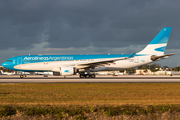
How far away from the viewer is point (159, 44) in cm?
4891

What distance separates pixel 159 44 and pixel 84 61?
17522 millimetres

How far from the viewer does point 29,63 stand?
4606cm

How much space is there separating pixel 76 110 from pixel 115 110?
73.2 inches

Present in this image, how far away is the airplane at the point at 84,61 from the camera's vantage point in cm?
4497

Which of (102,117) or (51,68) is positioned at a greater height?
(51,68)

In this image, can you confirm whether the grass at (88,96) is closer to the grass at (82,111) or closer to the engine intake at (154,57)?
the grass at (82,111)

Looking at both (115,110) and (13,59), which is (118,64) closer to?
(13,59)

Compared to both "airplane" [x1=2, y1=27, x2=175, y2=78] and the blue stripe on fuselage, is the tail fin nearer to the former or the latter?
"airplane" [x1=2, y1=27, x2=175, y2=78]

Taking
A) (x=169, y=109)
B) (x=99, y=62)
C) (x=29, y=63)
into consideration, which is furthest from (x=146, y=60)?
(x=169, y=109)

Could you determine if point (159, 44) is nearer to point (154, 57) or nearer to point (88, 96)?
point (154, 57)

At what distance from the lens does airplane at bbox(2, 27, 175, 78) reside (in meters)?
45.0

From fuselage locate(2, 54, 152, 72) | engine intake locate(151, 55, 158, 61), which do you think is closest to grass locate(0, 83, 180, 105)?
fuselage locate(2, 54, 152, 72)

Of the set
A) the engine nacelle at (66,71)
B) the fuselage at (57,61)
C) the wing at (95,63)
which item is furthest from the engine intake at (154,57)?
the engine nacelle at (66,71)

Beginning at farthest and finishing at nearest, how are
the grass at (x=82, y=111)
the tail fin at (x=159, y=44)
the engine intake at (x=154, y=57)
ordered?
the tail fin at (x=159, y=44) < the engine intake at (x=154, y=57) < the grass at (x=82, y=111)
